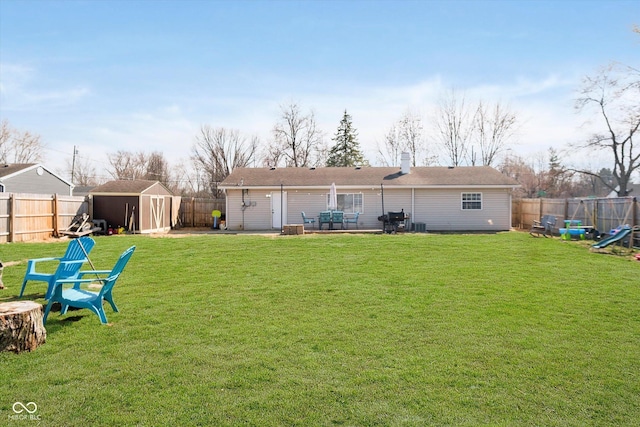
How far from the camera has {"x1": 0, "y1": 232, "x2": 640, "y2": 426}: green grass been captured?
3.17m

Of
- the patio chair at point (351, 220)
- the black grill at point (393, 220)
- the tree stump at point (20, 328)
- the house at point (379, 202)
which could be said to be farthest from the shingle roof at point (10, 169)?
the tree stump at point (20, 328)

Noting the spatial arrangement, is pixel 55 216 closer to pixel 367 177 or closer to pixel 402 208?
pixel 367 177

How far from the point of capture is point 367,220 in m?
21.5

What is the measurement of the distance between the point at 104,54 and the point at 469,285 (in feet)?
46.3

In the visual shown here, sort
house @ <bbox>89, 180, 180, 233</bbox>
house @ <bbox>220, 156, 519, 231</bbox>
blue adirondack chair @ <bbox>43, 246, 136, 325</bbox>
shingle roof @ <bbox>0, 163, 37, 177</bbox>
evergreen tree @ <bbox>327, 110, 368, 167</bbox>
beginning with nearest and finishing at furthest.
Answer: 1. blue adirondack chair @ <bbox>43, 246, 136, 325</bbox>
2. house @ <bbox>89, 180, 180, 233</bbox>
3. house @ <bbox>220, 156, 519, 231</bbox>
4. shingle roof @ <bbox>0, 163, 37, 177</bbox>
5. evergreen tree @ <bbox>327, 110, 368, 167</bbox>

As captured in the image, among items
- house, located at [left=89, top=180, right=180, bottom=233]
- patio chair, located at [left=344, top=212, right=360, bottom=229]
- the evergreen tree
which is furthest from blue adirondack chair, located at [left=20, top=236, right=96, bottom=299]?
the evergreen tree

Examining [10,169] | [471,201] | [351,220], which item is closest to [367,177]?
[351,220]

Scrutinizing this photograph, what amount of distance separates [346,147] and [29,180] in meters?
26.0

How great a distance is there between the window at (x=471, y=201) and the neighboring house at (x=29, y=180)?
2460cm

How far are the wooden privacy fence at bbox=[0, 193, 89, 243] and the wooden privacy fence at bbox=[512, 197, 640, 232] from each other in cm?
2158

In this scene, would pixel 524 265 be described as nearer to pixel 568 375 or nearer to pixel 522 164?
pixel 568 375

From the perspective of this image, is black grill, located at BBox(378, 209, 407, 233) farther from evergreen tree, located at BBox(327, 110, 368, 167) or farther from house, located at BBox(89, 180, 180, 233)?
evergreen tree, located at BBox(327, 110, 368, 167)

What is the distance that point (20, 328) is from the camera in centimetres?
430

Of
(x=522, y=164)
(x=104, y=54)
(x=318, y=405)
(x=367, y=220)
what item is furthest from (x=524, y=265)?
(x=522, y=164)
